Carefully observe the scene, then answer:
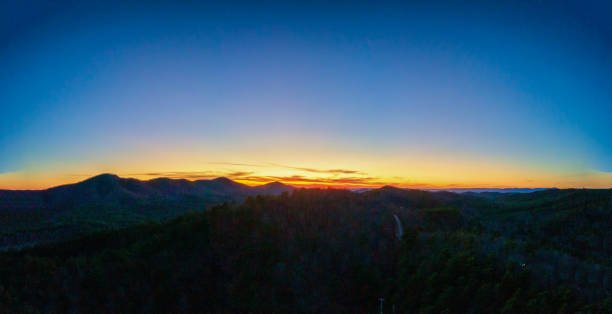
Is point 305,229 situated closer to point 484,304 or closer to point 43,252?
point 484,304

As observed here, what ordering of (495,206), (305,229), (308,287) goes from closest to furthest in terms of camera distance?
(308,287) < (305,229) < (495,206)

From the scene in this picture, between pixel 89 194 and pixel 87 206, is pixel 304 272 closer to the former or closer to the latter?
pixel 87 206

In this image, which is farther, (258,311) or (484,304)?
(258,311)

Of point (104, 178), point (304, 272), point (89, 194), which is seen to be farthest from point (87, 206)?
point (304, 272)

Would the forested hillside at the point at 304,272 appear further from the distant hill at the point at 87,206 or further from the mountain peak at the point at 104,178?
the mountain peak at the point at 104,178

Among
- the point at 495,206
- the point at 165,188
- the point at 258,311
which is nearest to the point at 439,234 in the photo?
the point at 258,311

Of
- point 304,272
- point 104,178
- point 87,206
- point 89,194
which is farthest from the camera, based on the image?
point 104,178

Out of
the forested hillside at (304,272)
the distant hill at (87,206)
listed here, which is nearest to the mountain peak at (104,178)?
the distant hill at (87,206)
